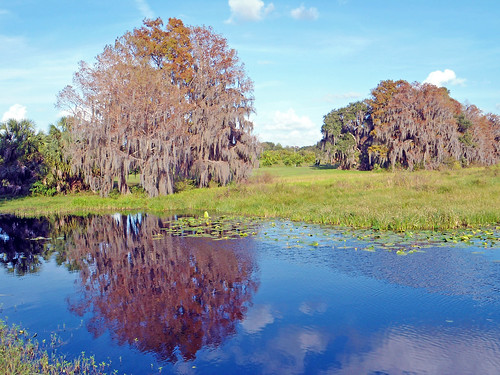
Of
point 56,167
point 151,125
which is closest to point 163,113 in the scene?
point 151,125

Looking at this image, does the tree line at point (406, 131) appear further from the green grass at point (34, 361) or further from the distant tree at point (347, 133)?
the green grass at point (34, 361)

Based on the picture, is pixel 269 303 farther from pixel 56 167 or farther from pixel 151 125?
pixel 56 167

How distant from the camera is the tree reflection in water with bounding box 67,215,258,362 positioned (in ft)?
28.5

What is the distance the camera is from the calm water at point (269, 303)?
761 centimetres

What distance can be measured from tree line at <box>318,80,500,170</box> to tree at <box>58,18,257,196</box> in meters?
25.6

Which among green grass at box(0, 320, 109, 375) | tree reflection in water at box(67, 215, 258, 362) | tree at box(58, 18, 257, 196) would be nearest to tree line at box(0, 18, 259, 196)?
tree at box(58, 18, 257, 196)

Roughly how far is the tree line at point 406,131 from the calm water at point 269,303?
3980 cm

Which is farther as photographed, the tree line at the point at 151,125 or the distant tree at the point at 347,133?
the distant tree at the point at 347,133

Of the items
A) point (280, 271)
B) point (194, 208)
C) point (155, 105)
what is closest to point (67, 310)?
point (280, 271)

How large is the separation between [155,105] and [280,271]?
71.9 ft

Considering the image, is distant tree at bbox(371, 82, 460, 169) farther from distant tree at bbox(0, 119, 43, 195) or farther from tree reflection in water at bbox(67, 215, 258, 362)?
tree reflection in water at bbox(67, 215, 258, 362)

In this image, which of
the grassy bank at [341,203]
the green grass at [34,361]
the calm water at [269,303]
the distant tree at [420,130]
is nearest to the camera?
the green grass at [34,361]

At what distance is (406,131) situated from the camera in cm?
5316

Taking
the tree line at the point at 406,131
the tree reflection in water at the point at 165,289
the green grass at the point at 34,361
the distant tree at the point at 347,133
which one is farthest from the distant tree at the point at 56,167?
the distant tree at the point at 347,133
